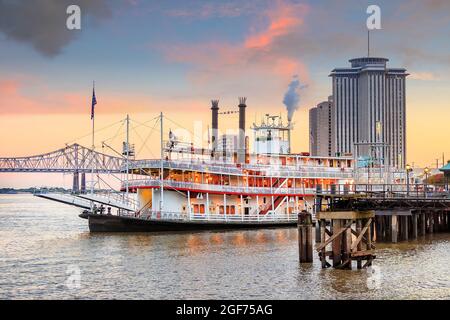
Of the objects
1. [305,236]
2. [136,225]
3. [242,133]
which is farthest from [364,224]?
[242,133]

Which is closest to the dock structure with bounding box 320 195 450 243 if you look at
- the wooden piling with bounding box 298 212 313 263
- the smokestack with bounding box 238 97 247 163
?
the wooden piling with bounding box 298 212 313 263

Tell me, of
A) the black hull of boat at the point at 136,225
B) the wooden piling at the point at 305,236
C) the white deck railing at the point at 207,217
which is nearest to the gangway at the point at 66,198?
the white deck railing at the point at 207,217

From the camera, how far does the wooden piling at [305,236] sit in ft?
112

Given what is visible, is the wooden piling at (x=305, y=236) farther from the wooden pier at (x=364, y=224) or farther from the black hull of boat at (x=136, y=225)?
the black hull of boat at (x=136, y=225)

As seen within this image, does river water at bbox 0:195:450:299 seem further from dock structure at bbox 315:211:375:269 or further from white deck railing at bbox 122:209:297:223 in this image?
white deck railing at bbox 122:209:297:223

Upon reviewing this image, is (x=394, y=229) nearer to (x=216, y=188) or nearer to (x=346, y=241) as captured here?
(x=346, y=241)

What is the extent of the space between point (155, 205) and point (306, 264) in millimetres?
27586

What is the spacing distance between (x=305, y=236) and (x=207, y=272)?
5.24 m

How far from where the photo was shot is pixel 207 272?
115ft

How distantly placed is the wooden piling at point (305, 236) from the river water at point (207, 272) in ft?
2.02
